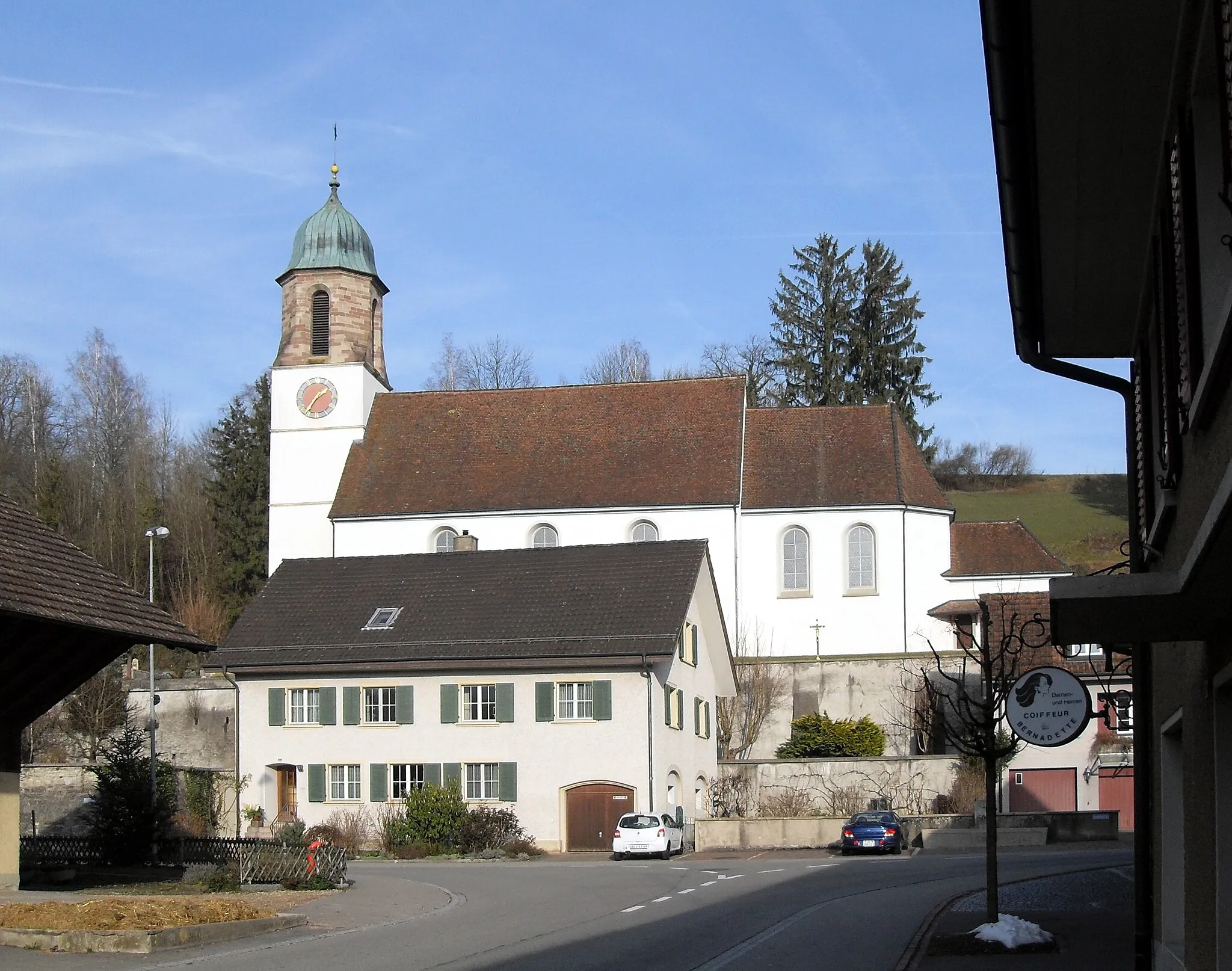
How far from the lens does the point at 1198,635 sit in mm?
6926

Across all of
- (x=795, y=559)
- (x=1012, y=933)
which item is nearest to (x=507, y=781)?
(x=795, y=559)

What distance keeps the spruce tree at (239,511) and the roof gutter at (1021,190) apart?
59.2 m

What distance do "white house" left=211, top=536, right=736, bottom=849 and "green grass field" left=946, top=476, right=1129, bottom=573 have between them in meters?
39.7

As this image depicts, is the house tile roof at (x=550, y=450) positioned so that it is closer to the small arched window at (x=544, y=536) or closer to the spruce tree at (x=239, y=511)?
the small arched window at (x=544, y=536)

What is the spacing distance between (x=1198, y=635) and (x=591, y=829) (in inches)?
1176

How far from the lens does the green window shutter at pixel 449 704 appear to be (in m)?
37.3

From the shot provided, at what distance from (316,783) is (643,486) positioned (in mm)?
18495

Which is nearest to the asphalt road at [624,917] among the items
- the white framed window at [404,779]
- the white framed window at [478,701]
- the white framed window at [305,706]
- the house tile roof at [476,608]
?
the white framed window at [404,779]

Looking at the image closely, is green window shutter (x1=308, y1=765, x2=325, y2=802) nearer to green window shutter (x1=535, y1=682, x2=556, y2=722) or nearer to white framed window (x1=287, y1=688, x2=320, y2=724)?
white framed window (x1=287, y1=688, x2=320, y2=724)

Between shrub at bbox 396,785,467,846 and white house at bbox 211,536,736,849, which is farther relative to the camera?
white house at bbox 211,536,736,849

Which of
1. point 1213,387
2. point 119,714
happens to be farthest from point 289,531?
point 1213,387

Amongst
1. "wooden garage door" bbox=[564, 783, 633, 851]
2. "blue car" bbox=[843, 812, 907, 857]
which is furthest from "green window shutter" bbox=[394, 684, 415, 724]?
"blue car" bbox=[843, 812, 907, 857]

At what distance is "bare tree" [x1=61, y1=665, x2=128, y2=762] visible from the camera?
47.4 meters

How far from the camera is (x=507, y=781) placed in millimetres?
36281
